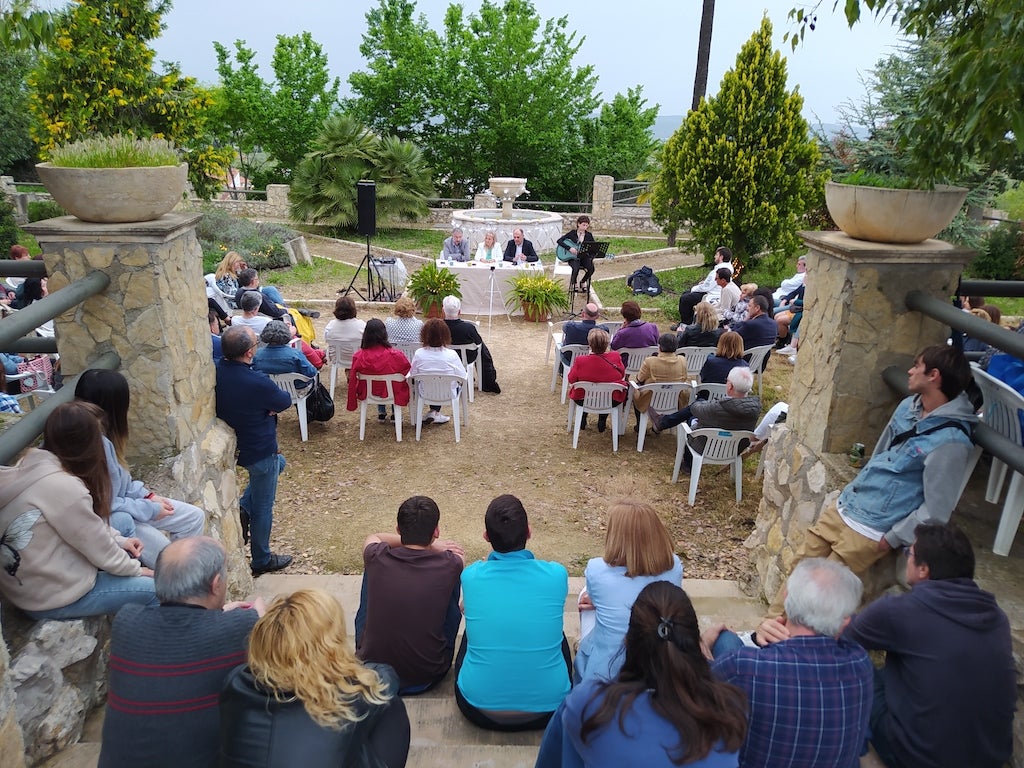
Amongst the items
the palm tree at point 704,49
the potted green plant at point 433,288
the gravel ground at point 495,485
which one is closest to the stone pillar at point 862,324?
the gravel ground at point 495,485

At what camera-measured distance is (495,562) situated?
2.71 metres

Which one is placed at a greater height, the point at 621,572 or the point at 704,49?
the point at 704,49

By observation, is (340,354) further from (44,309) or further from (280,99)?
(280,99)

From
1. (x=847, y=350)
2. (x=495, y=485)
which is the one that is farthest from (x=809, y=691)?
(x=495, y=485)

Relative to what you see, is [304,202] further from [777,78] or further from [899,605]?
[899,605]

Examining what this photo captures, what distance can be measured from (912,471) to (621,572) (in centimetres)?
115

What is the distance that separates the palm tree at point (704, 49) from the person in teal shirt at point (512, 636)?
573 inches

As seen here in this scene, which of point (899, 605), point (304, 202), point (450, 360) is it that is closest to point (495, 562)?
point (899, 605)

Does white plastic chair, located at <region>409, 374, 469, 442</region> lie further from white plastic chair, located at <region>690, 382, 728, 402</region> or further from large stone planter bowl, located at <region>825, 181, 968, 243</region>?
large stone planter bowl, located at <region>825, 181, 968, 243</region>

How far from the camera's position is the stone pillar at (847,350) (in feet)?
10.5

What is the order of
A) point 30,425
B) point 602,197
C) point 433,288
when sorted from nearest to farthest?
point 30,425, point 433,288, point 602,197

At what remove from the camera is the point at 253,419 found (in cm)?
410

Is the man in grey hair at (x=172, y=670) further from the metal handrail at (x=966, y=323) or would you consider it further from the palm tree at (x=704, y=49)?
the palm tree at (x=704, y=49)

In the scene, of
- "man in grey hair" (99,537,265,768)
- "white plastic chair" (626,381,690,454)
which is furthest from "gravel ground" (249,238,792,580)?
"man in grey hair" (99,537,265,768)
